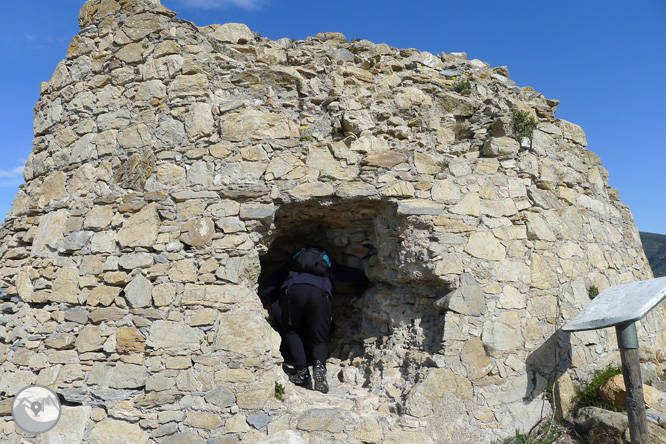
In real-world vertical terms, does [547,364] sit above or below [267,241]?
below

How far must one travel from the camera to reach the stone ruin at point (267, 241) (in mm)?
3656

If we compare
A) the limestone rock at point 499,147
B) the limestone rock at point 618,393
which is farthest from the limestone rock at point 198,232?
the limestone rock at point 618,393

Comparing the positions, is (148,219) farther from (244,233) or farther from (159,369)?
(159,369)

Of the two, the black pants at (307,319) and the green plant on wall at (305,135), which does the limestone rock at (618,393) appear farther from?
Result: the green plant on wall at (305,135)

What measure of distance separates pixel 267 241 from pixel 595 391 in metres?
3.19

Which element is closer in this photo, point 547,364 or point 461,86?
point 547,364

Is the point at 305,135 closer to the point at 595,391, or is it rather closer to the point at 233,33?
the point at 233,33

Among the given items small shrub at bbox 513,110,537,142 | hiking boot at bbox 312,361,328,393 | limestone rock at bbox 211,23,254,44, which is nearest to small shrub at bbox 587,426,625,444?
hiking boot at bbox 312,361,328,393

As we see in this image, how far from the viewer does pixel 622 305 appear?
352cm

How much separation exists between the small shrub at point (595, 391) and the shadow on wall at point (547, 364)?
0.23 m

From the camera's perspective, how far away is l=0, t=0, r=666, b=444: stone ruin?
366cm

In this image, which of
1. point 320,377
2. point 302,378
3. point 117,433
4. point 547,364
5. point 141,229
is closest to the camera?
point 117,433

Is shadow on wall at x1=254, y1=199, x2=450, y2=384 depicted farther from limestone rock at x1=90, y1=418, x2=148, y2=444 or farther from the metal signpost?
limestone rock at x1=90, y1=418, x2=148, y2=444

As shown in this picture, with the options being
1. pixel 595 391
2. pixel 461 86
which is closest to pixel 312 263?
pixel 461 86
